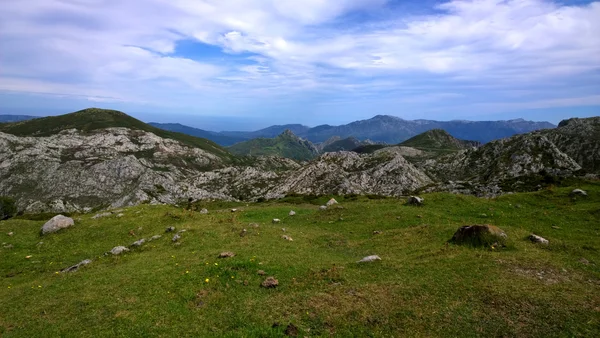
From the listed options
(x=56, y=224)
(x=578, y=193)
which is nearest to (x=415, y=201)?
(x=578, y=193)

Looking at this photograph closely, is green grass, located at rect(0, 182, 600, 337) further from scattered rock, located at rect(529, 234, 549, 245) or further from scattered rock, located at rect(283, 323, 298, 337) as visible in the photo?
scattered rock, located at rect(529, 234, 549, 245)

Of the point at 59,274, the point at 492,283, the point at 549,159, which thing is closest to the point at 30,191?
the point at 59,274

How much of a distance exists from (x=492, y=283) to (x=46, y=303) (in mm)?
26853

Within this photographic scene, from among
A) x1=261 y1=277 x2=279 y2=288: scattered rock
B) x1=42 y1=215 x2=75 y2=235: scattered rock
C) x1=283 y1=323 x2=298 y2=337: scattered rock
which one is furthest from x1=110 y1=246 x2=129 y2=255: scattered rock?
x1=283 y1=323 x2=298 y2=337: scattered rock

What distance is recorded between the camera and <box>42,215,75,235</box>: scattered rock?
37644 mm

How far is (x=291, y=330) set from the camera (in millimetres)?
15133

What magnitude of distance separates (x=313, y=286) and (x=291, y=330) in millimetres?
4717

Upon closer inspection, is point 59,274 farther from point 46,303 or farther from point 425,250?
point 425,250

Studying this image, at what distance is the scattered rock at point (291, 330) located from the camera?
14936 millimetres

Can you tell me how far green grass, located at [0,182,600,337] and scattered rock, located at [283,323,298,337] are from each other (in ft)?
0.93

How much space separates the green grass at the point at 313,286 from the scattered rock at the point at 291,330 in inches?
11.1

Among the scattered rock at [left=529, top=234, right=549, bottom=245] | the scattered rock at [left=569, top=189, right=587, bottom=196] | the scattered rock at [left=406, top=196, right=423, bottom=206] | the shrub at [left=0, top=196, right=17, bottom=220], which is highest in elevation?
the scattered rock at [left=569, top=189, right=587, bottom=196]

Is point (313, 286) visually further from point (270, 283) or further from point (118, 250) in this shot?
point (118, 250)

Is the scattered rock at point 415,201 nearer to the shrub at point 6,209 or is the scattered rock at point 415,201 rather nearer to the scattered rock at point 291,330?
the scattered rock at point 291,330
